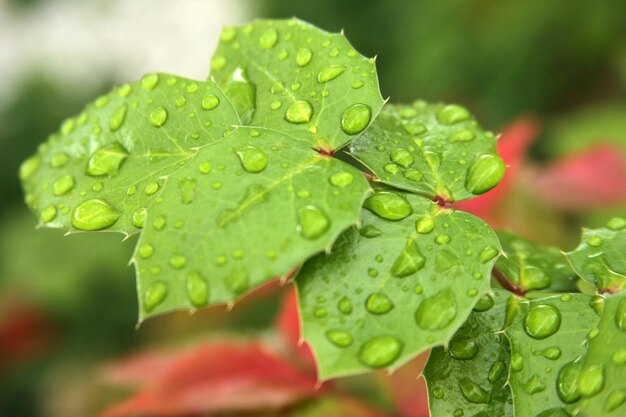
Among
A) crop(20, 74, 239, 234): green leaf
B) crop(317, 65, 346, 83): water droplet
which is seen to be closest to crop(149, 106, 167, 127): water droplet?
crop(20, 74, 239, 234): green leaf

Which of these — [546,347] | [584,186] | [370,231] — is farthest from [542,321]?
[584,186]

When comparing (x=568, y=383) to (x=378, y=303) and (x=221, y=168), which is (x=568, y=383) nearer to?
(x=378, y=303)

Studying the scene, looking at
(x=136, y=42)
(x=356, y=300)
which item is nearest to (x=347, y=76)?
(x=356, y=300)

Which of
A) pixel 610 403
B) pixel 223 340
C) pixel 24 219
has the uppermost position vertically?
pixel 610 403

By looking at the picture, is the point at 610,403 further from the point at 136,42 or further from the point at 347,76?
the point at 136,42

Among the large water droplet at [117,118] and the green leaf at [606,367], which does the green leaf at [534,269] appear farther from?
the large water droplet at [117,118]

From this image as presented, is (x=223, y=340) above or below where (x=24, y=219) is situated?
above

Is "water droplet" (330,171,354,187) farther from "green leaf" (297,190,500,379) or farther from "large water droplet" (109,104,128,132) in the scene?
"large water droplet" (109,104,128,132)
